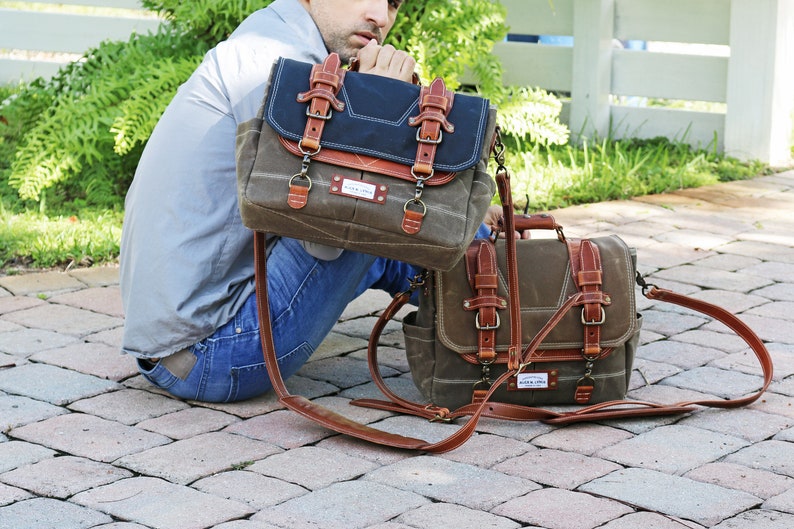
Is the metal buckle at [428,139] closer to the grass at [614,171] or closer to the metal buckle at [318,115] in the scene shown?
the metal buckle at [318,115]

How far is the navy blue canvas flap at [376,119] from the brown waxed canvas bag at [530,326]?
15.9 inches

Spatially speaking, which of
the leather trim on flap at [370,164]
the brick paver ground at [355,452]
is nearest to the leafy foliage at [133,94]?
the brick paver ground at [355,452]

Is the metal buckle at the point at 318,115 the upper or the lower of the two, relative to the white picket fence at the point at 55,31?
lower

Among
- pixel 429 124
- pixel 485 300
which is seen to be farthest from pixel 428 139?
pixel 485 300

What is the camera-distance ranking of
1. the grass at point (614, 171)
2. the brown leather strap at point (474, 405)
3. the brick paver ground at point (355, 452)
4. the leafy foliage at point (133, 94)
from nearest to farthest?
1. the brick paver ground at point (355, 452)
2. the brown leather strap at point (474, 405)
3. the leafy foliage at point (133, 94)
4. the grass at point (614, 171)

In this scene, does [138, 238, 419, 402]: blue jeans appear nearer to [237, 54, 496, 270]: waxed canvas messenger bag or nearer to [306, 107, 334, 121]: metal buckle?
[237, 54, 496, 270]: waxed canvas messenger bag

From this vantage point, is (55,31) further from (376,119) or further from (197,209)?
(376,119)

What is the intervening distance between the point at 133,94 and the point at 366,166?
2696 mm

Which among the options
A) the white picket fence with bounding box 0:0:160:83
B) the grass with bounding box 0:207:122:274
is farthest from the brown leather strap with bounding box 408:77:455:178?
the white picket fence with bounding box 0:0:160:83

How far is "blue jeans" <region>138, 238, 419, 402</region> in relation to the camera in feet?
9.74

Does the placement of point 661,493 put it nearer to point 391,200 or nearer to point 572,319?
point 572,319

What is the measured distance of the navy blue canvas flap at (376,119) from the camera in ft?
8.63

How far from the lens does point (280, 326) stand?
2980mm

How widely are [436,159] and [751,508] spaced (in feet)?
3.43
